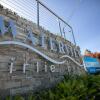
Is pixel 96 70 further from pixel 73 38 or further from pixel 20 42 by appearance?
pixel 20 42

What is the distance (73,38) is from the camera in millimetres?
9531

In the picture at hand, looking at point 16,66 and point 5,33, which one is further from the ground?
point 5,33

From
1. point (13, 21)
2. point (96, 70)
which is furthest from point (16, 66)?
Answer: point (96, 70)

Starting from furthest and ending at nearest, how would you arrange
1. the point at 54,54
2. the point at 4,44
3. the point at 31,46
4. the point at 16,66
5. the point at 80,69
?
the point at 80,69 < the point at 54,54 < the point at 31,46 < the point at 16,66 < the point at 4,44

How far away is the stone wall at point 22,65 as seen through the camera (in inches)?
148

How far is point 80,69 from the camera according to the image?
29.1 feet

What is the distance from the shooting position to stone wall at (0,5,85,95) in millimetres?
3753

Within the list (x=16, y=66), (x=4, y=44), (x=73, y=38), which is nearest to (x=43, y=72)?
(x=16, y=66)

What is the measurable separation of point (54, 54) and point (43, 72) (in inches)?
52.1

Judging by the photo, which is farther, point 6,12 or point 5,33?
point 6,12

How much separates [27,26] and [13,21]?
28.3 inches

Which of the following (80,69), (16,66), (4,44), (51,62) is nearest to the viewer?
(4,44)

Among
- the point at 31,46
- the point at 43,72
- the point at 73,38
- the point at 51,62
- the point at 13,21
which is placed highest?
the point at 73,38

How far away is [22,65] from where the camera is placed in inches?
169
